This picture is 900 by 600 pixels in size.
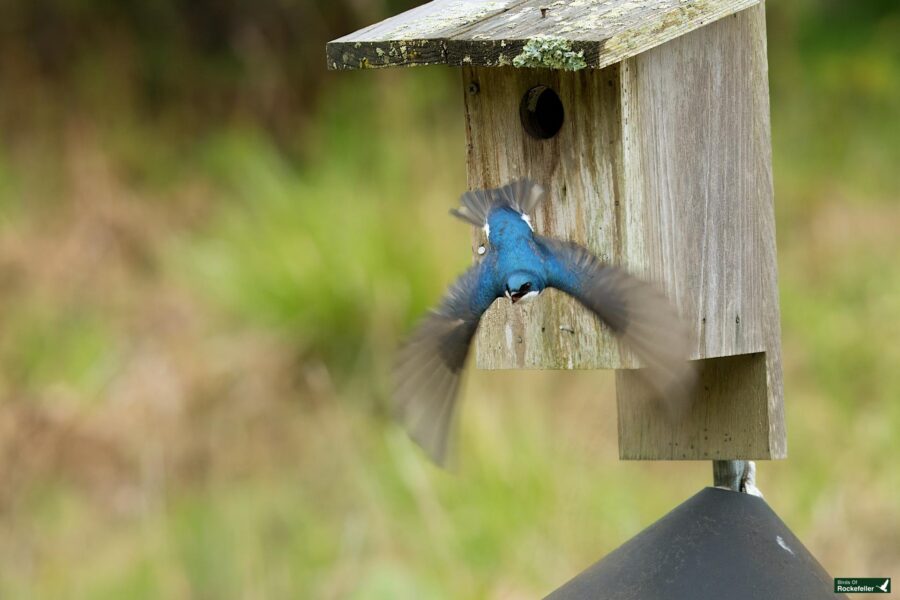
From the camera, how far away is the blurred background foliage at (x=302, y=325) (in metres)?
3.73

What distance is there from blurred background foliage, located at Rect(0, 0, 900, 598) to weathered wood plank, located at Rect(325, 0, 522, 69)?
170 centimetres

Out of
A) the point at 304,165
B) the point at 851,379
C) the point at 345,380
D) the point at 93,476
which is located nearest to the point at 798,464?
the point at 851,379

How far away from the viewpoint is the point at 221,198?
6113 mm

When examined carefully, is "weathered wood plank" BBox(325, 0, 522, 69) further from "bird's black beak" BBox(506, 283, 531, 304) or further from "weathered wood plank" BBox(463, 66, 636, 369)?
"bird's black beak" BBox(506, 283, 531, 304)

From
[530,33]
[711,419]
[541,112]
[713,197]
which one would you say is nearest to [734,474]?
[711,419]

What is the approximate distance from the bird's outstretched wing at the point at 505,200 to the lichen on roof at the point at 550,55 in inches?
9.1

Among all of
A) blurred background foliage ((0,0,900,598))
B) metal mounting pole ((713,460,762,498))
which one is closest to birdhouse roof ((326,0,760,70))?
metal mounting pole ((713,460,762,498))

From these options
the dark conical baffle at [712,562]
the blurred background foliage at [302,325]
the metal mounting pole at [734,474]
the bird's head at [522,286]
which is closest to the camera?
the dark conical baffle at [712,562]

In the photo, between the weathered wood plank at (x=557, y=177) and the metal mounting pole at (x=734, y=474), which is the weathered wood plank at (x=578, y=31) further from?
the metal mounting pole at (x=734, y=474)

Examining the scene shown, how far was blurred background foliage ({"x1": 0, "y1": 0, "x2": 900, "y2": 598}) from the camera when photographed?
3.73 m

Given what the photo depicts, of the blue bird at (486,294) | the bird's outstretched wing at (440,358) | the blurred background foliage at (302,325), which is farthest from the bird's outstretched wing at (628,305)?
the blurred background foliage at (302,325)

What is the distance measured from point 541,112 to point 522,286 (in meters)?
0.38

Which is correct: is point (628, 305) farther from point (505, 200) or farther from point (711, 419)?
point (711, 419)

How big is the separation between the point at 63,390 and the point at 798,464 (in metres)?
2.59
